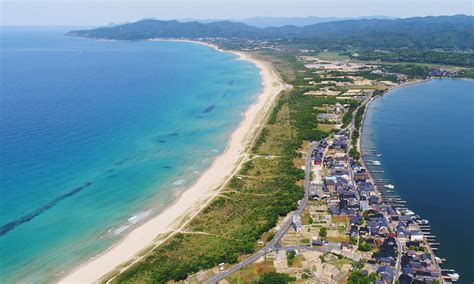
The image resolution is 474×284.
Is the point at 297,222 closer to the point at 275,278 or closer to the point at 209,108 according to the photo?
the point at 275,278

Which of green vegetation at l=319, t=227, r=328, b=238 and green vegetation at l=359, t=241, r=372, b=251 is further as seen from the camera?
green vegetation at l=319, t=227, r=328, b=238

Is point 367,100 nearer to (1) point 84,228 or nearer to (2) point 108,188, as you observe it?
(2) point 108,188

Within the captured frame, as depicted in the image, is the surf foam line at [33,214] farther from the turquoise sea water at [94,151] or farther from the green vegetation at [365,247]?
the green vegetation at [365,247]

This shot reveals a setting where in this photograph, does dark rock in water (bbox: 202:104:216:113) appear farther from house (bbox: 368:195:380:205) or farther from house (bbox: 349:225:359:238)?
house (bbox: 349:225:359:238)

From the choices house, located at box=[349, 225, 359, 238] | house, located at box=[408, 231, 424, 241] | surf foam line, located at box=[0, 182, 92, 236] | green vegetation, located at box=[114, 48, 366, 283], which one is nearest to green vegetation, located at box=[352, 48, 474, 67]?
green vegetation, located at box=[114, 48, 366, 283]

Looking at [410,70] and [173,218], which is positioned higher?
[410,70]

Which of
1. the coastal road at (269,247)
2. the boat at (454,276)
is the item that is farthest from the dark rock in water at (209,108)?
the boat at (454,276)

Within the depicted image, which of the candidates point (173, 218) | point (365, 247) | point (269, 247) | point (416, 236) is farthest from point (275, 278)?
point (173, 218)
